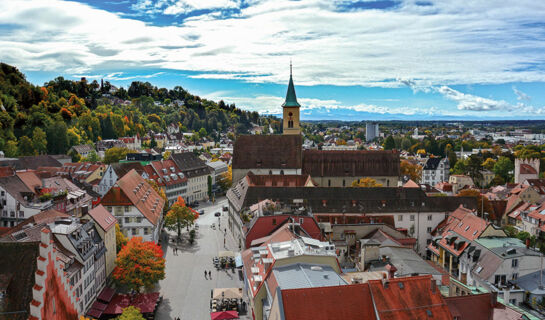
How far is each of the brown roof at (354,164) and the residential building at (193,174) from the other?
26.7 meters

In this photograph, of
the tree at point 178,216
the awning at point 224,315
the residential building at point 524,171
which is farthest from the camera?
the residential building at point 524,171

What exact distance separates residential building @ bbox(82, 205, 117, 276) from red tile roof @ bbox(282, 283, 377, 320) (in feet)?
76.8

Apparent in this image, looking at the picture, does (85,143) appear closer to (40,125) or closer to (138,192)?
(40,125)

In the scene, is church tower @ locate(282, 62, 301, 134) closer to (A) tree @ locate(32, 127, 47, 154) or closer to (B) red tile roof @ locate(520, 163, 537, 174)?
(B) red tile roof @ locate(520, 163, 537, 174)

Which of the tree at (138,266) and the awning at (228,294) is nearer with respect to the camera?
the awning at (228,294)

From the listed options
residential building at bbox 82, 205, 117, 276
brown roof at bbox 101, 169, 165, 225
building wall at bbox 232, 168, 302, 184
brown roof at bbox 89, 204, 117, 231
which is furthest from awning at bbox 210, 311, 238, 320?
building wall at bbox 232, 168, 302, 184

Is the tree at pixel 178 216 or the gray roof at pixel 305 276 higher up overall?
the gray roof at pixel 305 276

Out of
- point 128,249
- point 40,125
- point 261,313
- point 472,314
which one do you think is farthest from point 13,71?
point 472,314

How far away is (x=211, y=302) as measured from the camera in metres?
39.1

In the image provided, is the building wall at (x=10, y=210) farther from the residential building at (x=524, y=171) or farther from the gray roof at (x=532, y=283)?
the residential building at (x=524, y=171)

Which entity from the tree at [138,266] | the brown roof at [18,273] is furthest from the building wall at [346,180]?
the brown roof at [18,273]

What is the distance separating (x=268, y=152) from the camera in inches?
2901

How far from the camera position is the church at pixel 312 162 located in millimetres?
72125

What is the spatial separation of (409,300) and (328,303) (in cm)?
521
